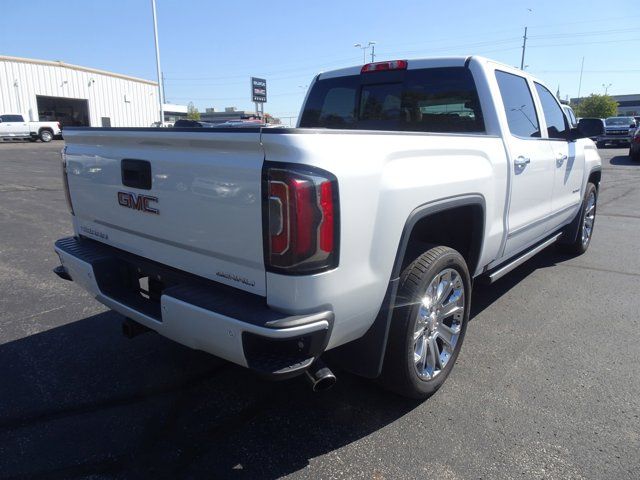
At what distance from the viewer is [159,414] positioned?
2.70 meters

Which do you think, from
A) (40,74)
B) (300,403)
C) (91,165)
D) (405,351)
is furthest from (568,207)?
(40,74)

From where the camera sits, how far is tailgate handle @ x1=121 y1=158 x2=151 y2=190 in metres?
2.49

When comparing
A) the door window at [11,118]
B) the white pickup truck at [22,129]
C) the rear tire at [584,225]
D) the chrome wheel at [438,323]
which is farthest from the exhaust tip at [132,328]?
the door window at [11,118]

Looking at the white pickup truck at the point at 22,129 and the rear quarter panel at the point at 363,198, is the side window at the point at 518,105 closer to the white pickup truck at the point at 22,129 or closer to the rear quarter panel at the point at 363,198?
the rear quarter panel at the point at 363,198

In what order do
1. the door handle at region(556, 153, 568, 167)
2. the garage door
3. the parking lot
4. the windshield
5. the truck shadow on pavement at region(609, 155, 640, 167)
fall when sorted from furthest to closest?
the garage door → the windshield → the truck shadow on pavement at region(609, 155, 640, 167) → the door handle at region(556, 153, 568, 167) → the parking lot

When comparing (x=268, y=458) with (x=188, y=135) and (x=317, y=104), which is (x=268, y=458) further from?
(x=317, y=104)

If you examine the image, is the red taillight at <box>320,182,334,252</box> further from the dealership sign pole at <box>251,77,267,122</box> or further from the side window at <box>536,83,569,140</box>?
the dealership sign pole at <box>251,77,267,122</box>

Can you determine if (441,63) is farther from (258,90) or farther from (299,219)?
(258,90)

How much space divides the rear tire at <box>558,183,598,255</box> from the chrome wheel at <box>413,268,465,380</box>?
11.4 feet

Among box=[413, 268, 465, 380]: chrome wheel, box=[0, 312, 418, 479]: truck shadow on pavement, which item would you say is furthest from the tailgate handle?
box=[413, 268, 465, 380]: chrome wheel

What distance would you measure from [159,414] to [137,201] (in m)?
1.20

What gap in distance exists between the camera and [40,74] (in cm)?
4022

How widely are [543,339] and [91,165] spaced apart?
3387 millimetres

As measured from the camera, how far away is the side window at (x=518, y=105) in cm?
370
